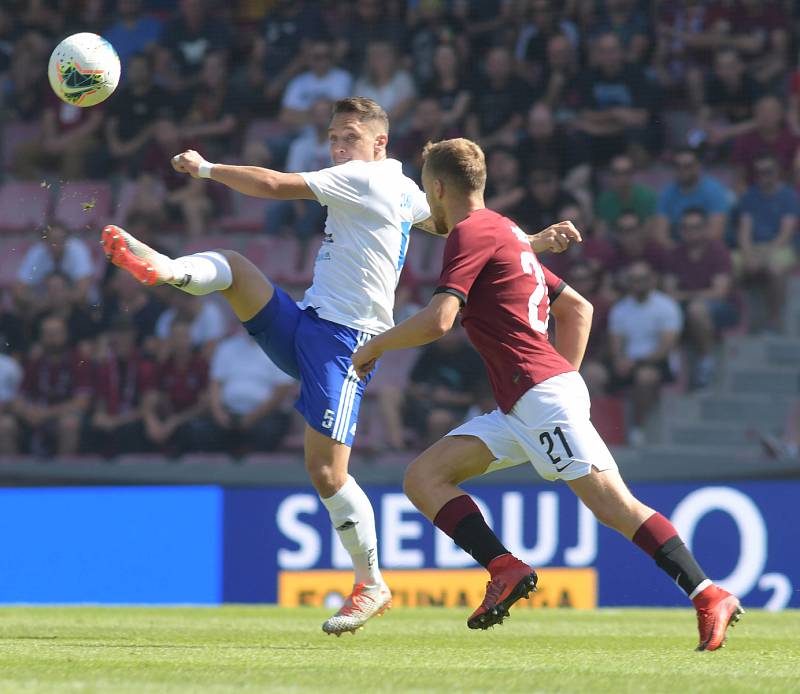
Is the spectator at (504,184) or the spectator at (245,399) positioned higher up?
the spectator at (504,184)

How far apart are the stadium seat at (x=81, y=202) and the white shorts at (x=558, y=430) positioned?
29.3 feet

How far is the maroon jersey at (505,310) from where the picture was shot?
5.48 m

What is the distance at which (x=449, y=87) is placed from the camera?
14.2m

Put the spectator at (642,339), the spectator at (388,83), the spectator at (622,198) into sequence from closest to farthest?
1. the spectator at (642,339)
2. the spectator at (622,198)
3. the spectator at (388,83)

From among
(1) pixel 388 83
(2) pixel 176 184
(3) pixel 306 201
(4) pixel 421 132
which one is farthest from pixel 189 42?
(4) pixel 421 132

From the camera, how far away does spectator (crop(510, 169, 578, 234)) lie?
13.0m

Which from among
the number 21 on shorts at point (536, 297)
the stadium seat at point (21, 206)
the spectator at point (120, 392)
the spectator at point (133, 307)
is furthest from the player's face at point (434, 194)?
the stadium seat at point (21, 206)

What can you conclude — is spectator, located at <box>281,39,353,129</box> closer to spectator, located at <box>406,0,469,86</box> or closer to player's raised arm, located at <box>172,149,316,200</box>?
spectator, located at <box>406,0,469,86</box>

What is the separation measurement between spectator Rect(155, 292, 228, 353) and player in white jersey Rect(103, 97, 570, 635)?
22.1 ft

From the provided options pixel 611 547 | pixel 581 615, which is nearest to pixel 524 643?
pixel 581 615

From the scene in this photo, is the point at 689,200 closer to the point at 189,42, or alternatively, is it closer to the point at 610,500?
the point at 189,42

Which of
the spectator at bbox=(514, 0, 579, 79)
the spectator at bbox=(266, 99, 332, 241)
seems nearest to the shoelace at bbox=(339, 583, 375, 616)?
the spectator at bbox=(266, 99, 332, 241)

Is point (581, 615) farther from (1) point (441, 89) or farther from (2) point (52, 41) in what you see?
(2) point (52, 41)

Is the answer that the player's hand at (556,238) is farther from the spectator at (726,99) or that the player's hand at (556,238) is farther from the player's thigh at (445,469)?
the spectator at (726,99)
